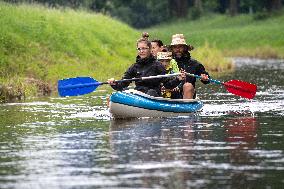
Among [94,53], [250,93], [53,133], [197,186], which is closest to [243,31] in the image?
[94,53]

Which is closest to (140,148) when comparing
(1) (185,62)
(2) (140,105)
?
(2) (140,105)

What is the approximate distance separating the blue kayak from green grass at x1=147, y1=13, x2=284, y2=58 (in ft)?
103

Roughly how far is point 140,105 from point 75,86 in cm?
155

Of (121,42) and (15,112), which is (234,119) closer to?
(15,112)

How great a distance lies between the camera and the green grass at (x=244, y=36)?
57.2 m

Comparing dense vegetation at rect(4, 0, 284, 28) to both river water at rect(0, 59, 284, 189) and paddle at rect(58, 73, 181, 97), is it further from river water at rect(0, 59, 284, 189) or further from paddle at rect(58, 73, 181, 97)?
paddle at rect(58, 73, 181, 97)

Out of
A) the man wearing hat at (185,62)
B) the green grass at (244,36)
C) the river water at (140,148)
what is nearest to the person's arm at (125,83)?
the river water at (140,148)

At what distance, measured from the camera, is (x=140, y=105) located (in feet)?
61.5

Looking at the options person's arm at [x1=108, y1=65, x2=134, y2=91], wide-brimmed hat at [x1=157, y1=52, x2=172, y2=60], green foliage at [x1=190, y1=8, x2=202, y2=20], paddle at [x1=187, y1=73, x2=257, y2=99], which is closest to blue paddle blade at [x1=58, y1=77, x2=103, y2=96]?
person's arm at [x1=108, y1=65, x2=134, y2=91]

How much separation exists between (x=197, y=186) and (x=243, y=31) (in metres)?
56.6

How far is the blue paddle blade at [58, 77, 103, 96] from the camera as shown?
63.8 ft

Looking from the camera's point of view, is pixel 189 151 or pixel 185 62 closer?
pixel 189 151

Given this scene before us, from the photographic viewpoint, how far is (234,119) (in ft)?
60.7

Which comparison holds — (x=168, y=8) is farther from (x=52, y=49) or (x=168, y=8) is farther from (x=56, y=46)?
(x=52, y=49)
